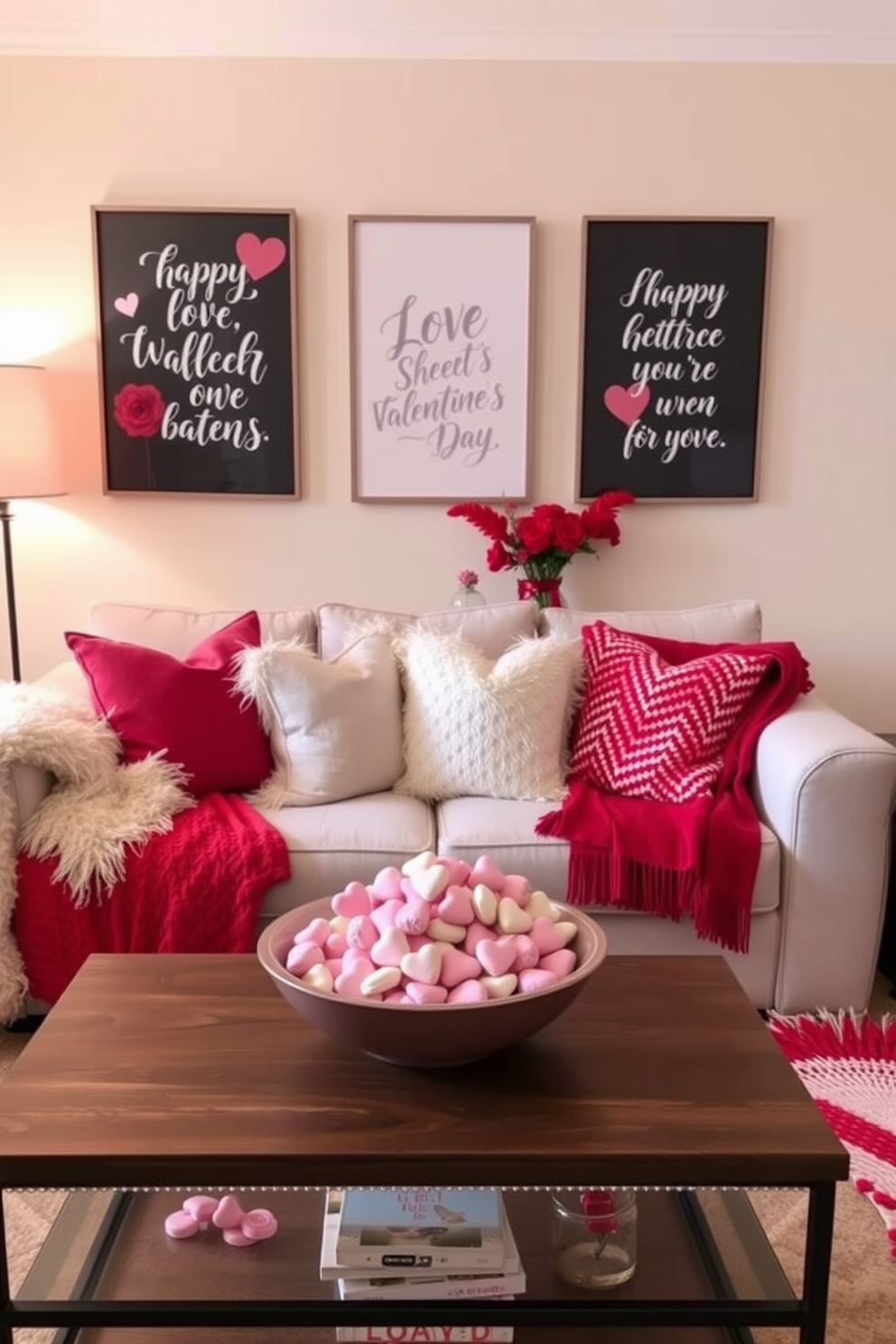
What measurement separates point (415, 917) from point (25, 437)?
2.04 m

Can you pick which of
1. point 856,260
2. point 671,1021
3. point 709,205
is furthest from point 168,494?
point 671,1021

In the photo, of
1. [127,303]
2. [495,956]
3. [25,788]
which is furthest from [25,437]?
[495,956]

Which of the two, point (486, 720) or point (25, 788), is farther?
point (486, 720)

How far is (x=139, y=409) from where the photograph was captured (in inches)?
130

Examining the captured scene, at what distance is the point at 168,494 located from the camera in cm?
337

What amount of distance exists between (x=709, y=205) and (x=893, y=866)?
6.08 feet

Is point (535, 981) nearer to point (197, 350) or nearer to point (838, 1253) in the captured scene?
point (838, 1253)

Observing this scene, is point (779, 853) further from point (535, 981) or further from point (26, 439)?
point (26, 439)

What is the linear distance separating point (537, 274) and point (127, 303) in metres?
1.15

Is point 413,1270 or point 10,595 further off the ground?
point 10,595

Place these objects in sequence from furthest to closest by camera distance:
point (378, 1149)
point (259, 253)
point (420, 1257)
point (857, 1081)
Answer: point (259, 253), point (857, 1081), point (420, 1257), point (378, 1149)

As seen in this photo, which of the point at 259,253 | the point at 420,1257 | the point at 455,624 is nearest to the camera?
the point at 420,1257

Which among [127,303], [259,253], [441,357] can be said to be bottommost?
[441,357]

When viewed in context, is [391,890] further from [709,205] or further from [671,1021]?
[709,205]
